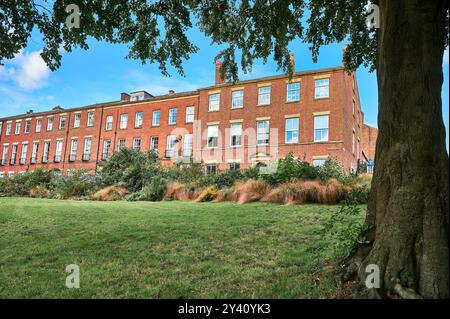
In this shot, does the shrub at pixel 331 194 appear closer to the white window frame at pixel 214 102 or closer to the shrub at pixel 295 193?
the shrub at pixel 295 193

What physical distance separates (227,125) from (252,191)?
2002 centimetres

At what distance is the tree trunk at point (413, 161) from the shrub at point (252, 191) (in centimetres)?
874

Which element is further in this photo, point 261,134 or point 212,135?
point 212,135

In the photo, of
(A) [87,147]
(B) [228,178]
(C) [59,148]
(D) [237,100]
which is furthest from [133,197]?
(C) [59,148]

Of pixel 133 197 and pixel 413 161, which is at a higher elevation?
pixel 413 161

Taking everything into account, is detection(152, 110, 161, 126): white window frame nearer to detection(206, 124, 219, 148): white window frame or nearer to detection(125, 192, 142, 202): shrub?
detection(206, 124, 219, 148): white window frame

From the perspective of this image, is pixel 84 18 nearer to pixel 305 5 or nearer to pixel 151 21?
pixel 151 21

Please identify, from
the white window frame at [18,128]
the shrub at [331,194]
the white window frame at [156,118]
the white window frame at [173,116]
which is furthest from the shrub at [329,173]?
the white window frame at [18,128]

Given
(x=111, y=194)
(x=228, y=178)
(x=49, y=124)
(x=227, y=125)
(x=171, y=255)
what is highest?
(x=49, y=124)

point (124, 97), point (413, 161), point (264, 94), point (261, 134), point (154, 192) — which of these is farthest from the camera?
point (124, 97)

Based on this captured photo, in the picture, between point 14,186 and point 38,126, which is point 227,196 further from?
point 38,126

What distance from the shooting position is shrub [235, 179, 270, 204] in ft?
41.7

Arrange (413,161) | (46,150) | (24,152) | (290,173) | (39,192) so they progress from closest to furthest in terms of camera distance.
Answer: (413,161), (290,173), (39,192), (46,150), (24,152)

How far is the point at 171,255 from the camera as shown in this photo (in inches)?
227
